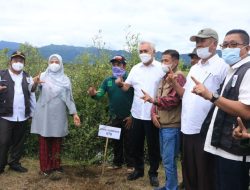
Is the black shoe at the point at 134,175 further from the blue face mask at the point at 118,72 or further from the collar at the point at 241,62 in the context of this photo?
the collar at the point at 241,62

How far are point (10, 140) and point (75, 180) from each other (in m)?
1.35

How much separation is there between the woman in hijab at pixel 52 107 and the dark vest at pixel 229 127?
302 cm

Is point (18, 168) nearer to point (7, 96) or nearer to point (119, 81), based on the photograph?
point (7, 96)

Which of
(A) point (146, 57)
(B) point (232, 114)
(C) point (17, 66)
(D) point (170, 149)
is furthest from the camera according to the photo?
(C) point (17, 66)

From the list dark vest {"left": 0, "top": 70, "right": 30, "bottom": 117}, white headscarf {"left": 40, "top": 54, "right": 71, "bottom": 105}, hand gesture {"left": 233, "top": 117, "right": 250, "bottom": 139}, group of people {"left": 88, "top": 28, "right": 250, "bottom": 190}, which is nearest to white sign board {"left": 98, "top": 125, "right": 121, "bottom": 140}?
group of people {"left": 88, "top": 28, "right": 250, "bottom": 190}

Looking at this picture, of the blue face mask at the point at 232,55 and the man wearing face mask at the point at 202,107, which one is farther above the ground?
the blue face mask at the point at 232,55

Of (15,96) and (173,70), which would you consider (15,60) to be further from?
(173,70)

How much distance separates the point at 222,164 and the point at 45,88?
347cm

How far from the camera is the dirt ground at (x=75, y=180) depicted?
5.64 meters

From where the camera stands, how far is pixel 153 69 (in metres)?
5.57

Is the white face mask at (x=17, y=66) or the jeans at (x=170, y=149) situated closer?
the jeans at (x=170, y=149)

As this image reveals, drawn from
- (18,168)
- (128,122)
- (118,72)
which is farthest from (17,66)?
(128,122)

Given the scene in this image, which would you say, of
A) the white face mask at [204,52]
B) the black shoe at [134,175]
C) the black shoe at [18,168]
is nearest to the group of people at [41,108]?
the black shoe at [18,168]

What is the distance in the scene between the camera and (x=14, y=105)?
6.05m
